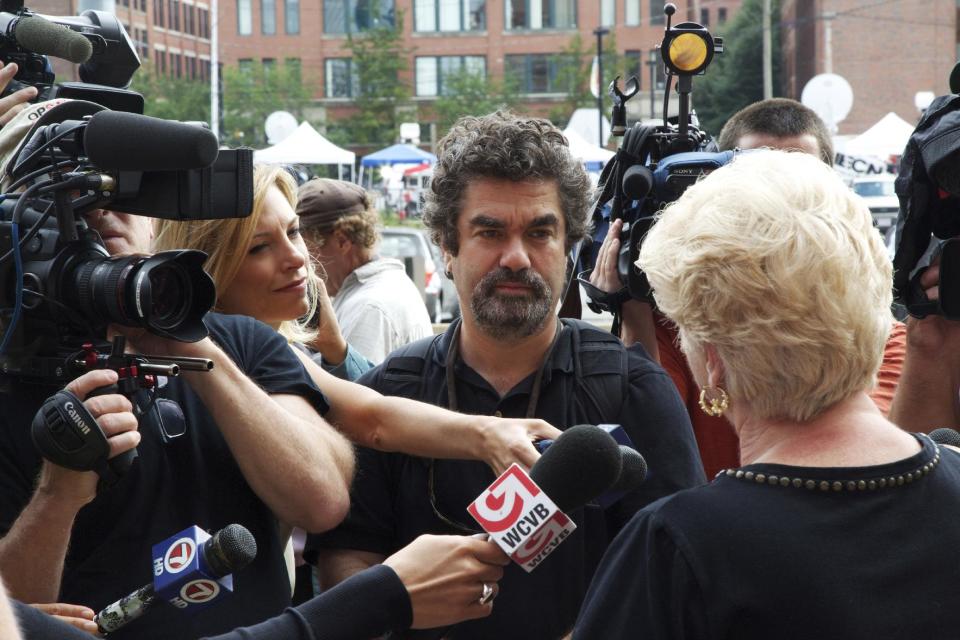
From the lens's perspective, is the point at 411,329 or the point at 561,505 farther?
the point at 411,329

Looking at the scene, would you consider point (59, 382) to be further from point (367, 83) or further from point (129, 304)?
point (367, 83)

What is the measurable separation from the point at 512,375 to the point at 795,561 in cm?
131

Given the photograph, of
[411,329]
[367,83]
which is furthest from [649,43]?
[411,329]

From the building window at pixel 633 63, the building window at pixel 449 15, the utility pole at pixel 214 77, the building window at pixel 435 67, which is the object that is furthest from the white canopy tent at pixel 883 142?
the building window at pixel 449 15

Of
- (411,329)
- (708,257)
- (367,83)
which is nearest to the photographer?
(708,257)

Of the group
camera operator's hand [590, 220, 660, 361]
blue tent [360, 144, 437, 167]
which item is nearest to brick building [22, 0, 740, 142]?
blue tent [360, 144, 437, 167]

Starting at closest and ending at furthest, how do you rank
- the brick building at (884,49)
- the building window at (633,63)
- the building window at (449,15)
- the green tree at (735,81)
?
the brick building at (884,49)
the green tree at (735,81)
the building window at (633,63)
the building window at (449,15)

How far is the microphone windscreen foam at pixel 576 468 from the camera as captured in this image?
2018 millimetres

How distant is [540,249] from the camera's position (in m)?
3.10

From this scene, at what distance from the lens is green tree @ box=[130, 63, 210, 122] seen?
4522cm

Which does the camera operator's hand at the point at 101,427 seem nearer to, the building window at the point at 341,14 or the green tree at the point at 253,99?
the green tree at the point at 253,99

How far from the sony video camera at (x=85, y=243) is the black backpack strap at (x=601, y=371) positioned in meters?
1.01

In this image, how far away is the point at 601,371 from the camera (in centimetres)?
288

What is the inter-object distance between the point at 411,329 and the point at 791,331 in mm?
3426
